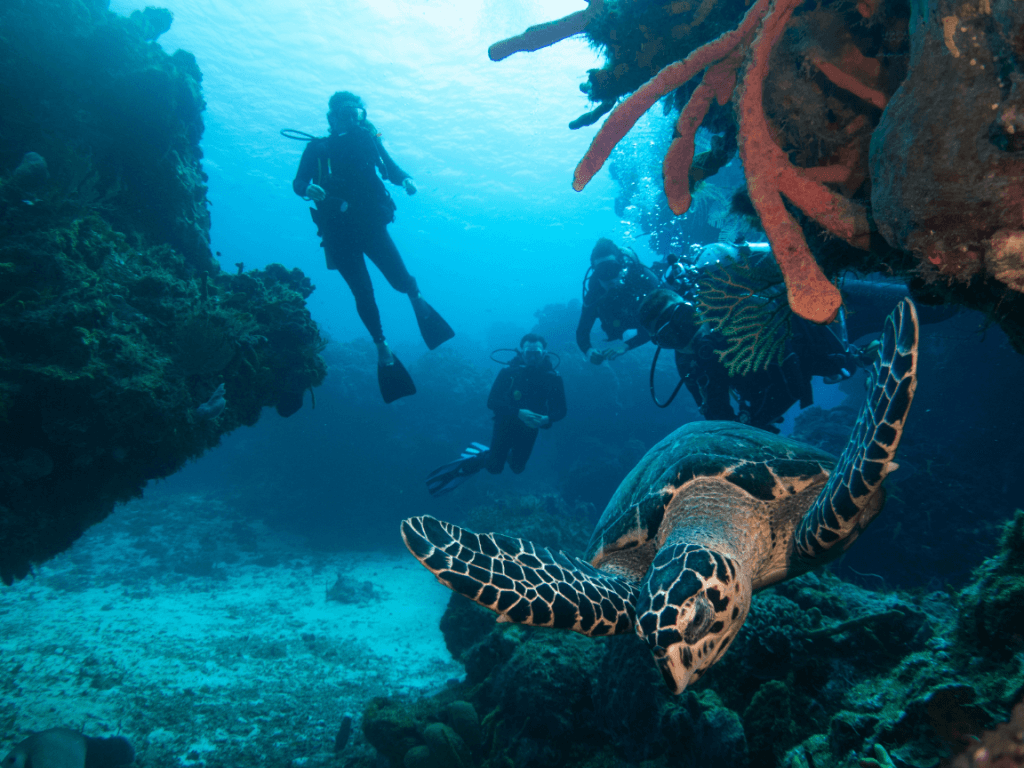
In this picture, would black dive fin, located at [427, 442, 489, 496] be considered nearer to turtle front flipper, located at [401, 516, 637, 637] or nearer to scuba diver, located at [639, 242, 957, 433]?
scuba diver, located at [639, 242, 957, 433]

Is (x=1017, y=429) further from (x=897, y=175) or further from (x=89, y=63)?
(x=89, y=63)

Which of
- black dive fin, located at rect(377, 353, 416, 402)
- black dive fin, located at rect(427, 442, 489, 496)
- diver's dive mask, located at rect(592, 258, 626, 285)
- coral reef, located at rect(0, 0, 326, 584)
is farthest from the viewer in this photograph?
black dive fin, located at rect(427, 442, 489, 496)

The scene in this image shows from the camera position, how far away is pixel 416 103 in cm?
2452

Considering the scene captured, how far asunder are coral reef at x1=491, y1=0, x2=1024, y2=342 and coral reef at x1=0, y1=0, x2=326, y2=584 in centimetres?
456

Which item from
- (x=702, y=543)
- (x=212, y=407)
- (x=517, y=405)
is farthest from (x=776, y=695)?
(x=517, y=405)

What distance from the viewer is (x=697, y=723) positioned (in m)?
2.22

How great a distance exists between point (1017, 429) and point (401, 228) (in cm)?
5416

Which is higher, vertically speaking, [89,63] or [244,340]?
[89,63]

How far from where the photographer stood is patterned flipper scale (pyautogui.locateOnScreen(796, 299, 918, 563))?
1.49 m

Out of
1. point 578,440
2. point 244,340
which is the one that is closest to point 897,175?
point 244,340

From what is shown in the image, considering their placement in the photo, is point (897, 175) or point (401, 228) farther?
point (401, 228)

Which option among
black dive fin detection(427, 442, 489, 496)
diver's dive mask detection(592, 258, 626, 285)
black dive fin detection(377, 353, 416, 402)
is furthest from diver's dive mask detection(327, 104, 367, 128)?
black dive fin detection(427, 442, 489, 496)

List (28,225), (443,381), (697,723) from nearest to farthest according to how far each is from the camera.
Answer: (697,723) < (28,225) < (443,381)

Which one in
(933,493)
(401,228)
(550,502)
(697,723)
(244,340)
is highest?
(401,228)
